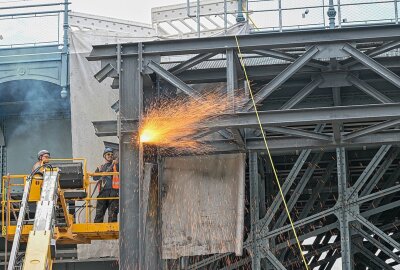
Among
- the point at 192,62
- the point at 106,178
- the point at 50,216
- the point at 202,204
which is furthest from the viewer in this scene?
the point at 106,178

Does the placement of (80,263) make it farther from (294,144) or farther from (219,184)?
(294,144)

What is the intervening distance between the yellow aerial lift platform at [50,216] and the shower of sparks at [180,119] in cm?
128

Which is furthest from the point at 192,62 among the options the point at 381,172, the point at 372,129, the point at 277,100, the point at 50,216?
the point at 381,172

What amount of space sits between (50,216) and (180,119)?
93.5 inches

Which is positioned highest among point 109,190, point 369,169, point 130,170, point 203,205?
point 369,169

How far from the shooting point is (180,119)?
11625 mm

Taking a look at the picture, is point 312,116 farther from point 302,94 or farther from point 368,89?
point 368,89

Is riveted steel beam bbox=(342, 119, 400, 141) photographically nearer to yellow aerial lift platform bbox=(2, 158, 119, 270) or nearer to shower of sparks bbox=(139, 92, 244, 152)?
shower of sparks bbox=(139, 92, 244, 152)

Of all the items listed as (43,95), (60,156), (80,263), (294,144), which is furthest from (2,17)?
(294,144)

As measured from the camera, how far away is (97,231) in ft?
48.2

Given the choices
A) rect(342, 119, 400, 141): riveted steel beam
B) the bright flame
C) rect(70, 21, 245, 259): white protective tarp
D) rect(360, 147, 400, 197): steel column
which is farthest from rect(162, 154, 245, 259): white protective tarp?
rect(360, 147, 400, 197): steel column

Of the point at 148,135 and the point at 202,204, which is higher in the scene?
the point at 148,135

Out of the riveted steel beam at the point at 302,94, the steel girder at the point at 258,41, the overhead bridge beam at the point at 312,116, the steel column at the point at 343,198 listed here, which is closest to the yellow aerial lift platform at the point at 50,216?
the steel girder at the point at 258,41

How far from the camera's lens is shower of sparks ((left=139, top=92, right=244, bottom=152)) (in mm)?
11625
